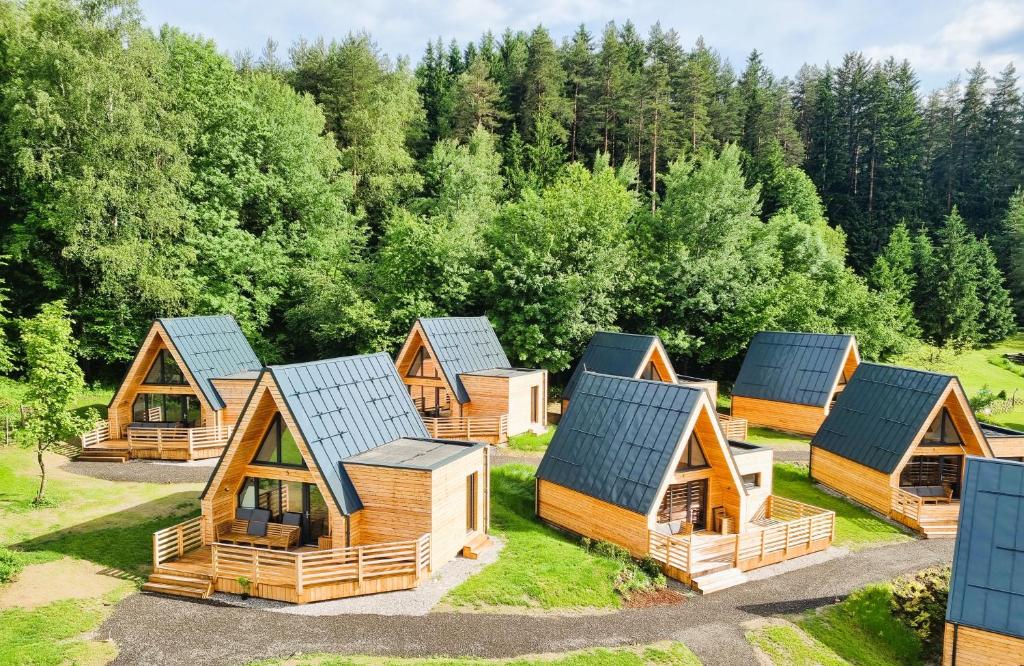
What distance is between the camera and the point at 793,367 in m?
29.9

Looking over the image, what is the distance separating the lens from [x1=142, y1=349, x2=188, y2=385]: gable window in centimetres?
2438

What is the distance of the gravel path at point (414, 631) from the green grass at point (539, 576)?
1.56 ft

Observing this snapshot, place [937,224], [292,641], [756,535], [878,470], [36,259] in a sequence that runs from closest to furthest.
A: [292,641] → [756,535] → [878,470] → [36,259] → [937,224]

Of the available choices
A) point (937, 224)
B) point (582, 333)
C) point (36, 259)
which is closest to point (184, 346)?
point (36, 259)

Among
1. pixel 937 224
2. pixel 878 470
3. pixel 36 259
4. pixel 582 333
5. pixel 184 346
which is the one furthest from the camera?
pixel 937 224

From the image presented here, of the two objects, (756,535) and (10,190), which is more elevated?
(10,190)

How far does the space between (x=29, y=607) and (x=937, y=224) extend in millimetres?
70051

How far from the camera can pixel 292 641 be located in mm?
11547

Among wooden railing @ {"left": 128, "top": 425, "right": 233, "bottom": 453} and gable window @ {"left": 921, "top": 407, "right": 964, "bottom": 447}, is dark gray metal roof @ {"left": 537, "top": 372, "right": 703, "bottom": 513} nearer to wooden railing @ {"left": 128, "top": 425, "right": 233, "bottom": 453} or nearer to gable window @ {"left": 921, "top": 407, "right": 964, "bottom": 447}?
gable window @ {"left": 921, "top": 407, "right": 964, "bottom": 447}

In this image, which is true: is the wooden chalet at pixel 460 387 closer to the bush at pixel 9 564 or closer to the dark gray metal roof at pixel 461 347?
the dark gray metal roof at pixel 461 347

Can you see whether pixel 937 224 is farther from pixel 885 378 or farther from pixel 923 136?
pixel 885 378

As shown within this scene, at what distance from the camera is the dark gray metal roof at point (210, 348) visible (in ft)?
79.0

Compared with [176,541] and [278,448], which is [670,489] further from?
[176,541]

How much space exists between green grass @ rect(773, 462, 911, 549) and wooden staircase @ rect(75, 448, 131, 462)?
23.8 metres
